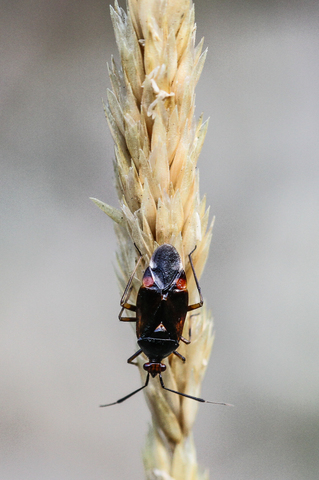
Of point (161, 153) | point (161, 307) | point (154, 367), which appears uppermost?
point (161, 153)

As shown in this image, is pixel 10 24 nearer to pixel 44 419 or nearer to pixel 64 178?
pixel 64 178

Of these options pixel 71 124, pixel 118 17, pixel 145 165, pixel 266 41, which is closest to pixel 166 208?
pixel 145 165

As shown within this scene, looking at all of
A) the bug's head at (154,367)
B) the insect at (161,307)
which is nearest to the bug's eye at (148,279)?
the insect at (161,307)

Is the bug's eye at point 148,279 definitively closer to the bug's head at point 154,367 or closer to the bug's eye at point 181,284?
the bug's eye at point 181,284

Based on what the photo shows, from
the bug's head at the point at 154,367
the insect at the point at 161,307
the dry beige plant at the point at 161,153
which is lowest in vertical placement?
the bug's head at the point at 154,367

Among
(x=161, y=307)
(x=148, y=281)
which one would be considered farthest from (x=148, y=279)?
(x=161, y=307)

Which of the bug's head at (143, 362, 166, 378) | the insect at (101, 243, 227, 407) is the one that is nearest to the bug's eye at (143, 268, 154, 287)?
the insect at (101, 243, 227, 407)

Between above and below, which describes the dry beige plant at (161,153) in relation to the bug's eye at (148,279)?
above

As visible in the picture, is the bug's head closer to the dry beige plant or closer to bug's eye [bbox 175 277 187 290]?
the dry beige plant

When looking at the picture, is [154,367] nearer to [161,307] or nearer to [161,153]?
[161,307]
